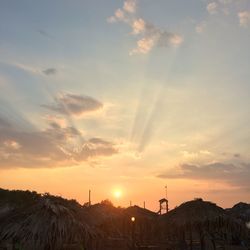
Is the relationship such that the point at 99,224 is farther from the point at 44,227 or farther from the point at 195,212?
the point at 44,227

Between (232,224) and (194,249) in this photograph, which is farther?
(194,249)

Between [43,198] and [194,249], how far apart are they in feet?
63.7

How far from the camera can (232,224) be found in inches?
913

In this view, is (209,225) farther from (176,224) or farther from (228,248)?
(228,248)

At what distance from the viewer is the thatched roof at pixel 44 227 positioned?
12664 mm

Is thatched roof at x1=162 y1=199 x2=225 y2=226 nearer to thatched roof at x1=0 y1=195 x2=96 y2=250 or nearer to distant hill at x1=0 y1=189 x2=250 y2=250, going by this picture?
distant hill at x1=0 y1=189 x2=250 y2=250

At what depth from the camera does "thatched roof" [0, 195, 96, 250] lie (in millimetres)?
12664

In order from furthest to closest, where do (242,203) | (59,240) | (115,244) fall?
(242,203) → (115,244) → (59,240)

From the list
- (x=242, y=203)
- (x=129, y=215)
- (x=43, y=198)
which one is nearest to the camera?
(x=43, y=198)

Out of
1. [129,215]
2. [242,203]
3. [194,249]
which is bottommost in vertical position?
[194,249]

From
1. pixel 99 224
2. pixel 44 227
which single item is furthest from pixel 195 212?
pixel 44 227

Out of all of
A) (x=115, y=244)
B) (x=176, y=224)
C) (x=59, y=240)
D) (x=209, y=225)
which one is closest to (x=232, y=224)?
(x=209, y=225)

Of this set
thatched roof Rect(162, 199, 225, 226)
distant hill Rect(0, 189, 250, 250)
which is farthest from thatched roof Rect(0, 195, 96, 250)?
thatched roof Rect(162, 199, 225, 226)

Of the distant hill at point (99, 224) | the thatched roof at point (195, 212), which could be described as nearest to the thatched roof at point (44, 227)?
the distant hill at point (99, 224)
